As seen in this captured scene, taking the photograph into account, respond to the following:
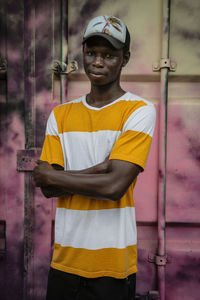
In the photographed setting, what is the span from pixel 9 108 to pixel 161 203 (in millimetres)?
1259

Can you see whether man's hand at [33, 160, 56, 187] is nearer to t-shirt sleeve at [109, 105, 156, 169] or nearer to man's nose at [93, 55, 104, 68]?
t-shirt sleeve at [109, 105, 156, 169]

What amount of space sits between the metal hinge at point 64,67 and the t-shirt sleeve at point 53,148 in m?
0.69

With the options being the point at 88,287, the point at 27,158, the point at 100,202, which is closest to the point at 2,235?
the point at 27,158

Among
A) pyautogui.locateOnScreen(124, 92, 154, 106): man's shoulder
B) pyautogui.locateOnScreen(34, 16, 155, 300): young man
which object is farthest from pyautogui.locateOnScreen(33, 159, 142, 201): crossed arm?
pyautogui.locateOnScreen(124, 92, 154, 106): man's shoulder

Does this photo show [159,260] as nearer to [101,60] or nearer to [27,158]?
[27,158]

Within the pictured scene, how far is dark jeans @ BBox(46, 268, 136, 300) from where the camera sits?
1.19m

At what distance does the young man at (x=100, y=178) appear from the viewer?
1.16 meters

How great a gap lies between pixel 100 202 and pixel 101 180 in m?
0.12

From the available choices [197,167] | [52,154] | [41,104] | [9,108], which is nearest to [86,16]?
[41,104]

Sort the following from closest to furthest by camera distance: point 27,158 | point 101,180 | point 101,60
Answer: point 101,180, point 101,60, point 27,158

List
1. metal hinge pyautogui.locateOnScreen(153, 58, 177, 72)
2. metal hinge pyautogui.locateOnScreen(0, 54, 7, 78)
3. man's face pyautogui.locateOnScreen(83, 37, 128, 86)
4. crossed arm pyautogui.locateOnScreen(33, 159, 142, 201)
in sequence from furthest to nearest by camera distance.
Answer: metal hinge pyautogui.locateOnScreen(0, 54, 7, 78), metal hinge pyautogui.locateOnScreen(153, 58, 177, 72), man's face pyautogui.locateOnScreen(83, 37, 128, 86), crossed arm pyautogui.locateOnScreen(33, 159, 142, 201)

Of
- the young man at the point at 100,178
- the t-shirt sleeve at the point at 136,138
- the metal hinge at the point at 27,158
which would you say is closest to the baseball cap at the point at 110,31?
the young man at the point at 100,178

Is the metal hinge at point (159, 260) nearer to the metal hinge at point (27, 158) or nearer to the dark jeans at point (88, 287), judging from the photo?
the dark jeans at point (88, 287)

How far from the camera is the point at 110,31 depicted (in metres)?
1.22
